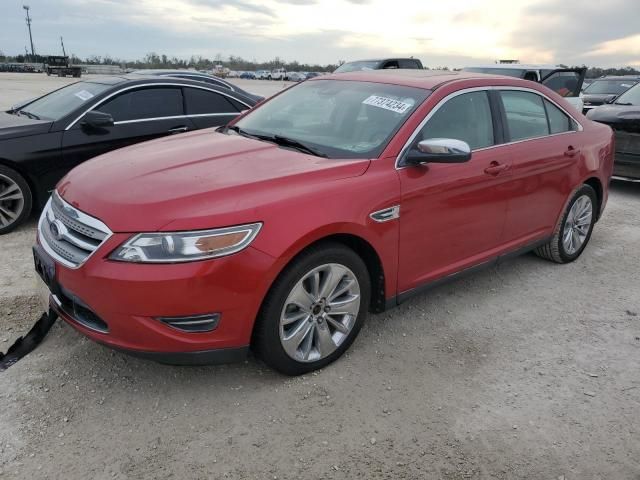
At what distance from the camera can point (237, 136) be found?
373 cm

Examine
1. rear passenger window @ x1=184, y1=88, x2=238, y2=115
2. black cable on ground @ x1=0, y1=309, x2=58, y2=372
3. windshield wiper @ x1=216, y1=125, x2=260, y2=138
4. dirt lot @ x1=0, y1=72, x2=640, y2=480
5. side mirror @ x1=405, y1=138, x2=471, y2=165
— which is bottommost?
dirt lot @ x1=0, y1=72, x2=640, y2=480

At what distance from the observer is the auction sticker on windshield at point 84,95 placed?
562cm

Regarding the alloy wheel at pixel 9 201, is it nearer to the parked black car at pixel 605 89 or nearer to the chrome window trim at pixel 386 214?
the chrome window trim at pixel 386 214

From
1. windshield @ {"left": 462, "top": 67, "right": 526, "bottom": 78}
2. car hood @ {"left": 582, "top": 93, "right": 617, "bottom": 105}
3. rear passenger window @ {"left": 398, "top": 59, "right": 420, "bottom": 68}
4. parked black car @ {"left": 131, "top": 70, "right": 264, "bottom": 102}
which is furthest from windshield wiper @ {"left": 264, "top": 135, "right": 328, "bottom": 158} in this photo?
car hood @ {"left": 582, "top": 93, "right": 617, "bottom": 105}

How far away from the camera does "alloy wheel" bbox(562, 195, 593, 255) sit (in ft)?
15.8

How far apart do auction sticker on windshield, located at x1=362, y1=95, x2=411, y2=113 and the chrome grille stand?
6.32 feet

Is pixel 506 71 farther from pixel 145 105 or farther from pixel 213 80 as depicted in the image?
pixel 145 105

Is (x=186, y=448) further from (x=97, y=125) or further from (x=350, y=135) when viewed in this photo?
(x=97, y=125)

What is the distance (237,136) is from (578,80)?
32.4 ft

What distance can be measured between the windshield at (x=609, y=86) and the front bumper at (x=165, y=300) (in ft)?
53.8

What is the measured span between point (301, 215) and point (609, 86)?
16.8 meters

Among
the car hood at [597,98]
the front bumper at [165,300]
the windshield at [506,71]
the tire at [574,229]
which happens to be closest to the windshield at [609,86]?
the car hood at [597,98]

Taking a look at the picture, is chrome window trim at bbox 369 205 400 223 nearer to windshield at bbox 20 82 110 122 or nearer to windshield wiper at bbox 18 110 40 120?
windshield at bbox 20 82 110 122

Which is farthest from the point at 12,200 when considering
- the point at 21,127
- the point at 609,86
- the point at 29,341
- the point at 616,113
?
the point at 609,86
